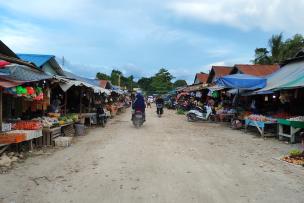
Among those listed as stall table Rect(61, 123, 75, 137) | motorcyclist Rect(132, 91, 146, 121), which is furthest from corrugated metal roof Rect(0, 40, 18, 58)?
motorcyclist Rect(132, 91, 146, 121)

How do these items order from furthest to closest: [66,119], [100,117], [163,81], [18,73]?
1. [163,81]
2. [100,117]
3. [66,119]
4. [18,73]

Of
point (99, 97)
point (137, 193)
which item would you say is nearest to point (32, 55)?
point (99, 97)

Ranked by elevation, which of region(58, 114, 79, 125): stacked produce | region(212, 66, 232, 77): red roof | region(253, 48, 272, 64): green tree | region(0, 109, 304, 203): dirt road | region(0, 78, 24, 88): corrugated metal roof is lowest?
region(0, 109, 304, 203): dirt road

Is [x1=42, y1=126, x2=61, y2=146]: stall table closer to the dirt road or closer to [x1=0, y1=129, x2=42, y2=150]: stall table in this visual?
the dirt road

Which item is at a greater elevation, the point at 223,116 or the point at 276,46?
the point at 276,46

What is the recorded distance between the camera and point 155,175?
25.0ft

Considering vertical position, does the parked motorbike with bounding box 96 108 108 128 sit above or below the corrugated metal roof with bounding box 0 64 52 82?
below

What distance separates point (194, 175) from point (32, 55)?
14.4 m

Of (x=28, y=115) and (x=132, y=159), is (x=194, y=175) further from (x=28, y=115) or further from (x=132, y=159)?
(x=28, y=115)

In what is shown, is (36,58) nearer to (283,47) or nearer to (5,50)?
(5,50)

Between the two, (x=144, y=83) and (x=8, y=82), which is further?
(x=144, y=83)

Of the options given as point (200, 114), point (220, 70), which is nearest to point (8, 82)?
point (200, 114)

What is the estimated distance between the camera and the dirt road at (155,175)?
240 inches

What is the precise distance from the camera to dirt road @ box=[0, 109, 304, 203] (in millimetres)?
6102
